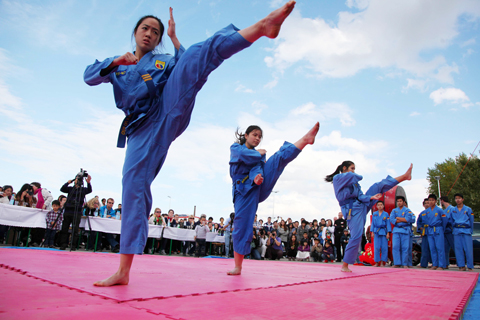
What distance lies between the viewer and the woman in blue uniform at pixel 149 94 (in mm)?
1838

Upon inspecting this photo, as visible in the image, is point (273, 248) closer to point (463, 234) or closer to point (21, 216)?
point (463, 234)

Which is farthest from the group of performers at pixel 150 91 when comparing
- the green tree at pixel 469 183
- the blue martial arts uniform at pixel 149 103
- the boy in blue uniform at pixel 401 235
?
the green tree at pixel 469 183

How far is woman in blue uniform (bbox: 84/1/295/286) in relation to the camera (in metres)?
1.84

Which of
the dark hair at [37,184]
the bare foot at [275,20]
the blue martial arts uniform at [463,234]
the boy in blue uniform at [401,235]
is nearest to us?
the bare foot at [275,20]

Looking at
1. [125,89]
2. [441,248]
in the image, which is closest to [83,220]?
[125,89]

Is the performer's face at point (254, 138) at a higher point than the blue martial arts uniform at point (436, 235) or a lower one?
higher

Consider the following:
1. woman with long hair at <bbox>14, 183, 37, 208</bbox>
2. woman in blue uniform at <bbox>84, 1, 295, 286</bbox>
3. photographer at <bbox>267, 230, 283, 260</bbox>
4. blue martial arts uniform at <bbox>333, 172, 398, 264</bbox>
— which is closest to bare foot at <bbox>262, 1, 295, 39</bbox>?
woman in blue uniform at <bbox>84, 1, 295, 286</bbox>

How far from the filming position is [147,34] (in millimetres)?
2223

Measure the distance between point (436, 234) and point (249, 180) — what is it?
718cm

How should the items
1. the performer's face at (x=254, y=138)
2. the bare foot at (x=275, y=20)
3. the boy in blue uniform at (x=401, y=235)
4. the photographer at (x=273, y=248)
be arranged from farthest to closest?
1. the photographer at (x=273, y=248)
2. the boy in blue uniform at (x=401, y=235)
3. the performer's face at (x=254, y=138)
4. the bare foot at (x=275, y=20)

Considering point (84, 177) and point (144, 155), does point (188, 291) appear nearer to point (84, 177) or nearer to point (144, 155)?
point (144, 155)

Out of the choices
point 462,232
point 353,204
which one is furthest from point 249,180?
point 462,232

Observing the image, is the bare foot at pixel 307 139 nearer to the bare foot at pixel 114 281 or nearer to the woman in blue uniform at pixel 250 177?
the woman in blue uniform at pixel 250 177

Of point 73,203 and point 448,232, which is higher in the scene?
point 73,203
